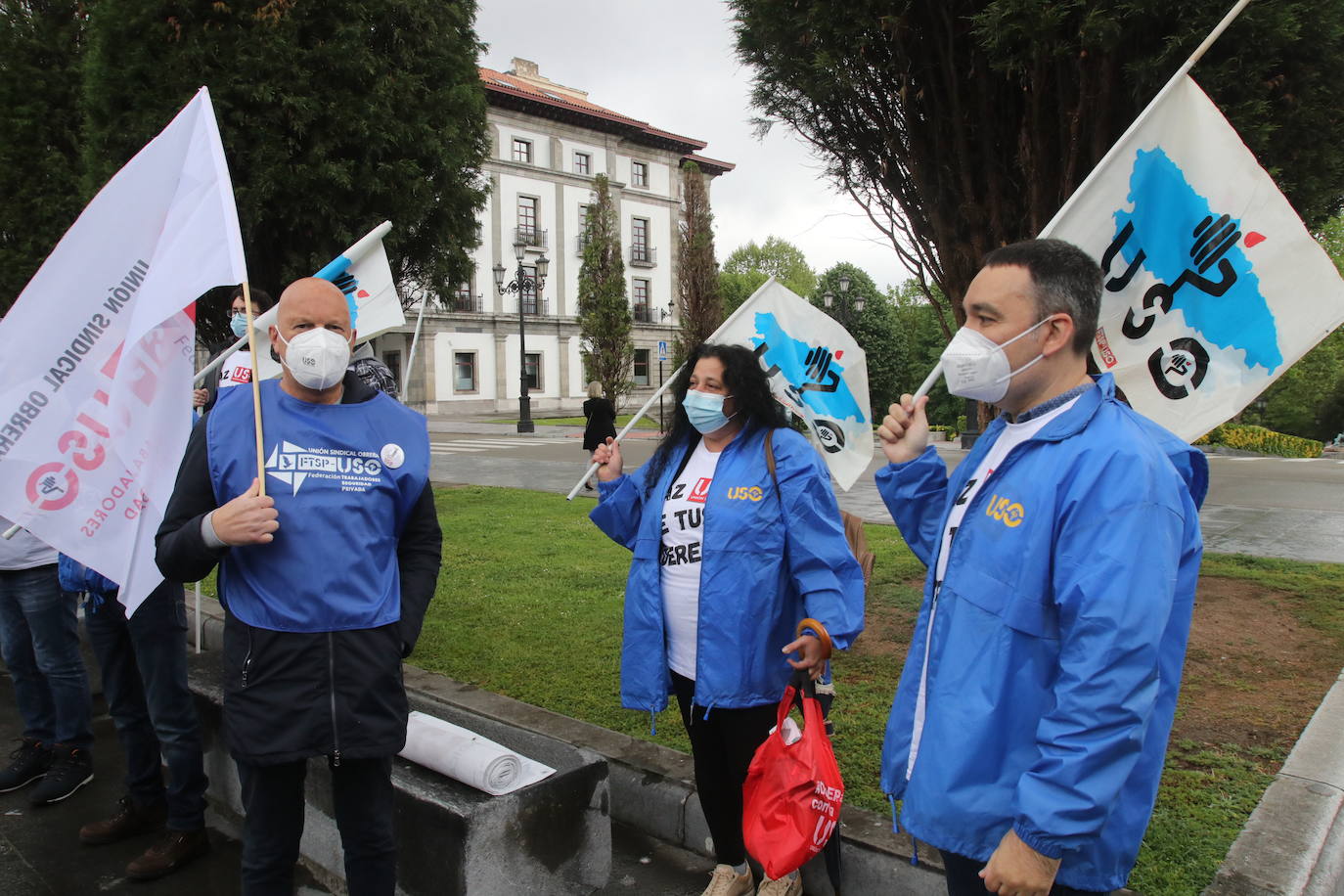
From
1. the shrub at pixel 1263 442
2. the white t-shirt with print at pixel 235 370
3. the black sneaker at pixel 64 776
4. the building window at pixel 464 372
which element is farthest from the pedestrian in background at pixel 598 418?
the building window at pixel 464 372

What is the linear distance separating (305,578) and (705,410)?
1392mm

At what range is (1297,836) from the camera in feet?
9.89

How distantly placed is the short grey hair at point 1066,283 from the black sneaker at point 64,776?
449 cm

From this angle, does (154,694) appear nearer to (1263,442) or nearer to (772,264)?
(1263,442)

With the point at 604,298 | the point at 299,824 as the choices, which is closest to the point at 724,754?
the point at 299,824

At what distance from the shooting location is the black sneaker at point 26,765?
13.2ft

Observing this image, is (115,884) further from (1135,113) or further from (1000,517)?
(1135,113)

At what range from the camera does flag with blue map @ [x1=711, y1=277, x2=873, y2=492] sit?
4.19 metres

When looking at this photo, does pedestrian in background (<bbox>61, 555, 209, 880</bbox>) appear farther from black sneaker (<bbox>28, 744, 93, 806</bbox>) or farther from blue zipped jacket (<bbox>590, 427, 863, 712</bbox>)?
blue zipped jacket (<bbox>590, 427, 863, 712</bbox>)

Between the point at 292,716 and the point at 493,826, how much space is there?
2.91 feet

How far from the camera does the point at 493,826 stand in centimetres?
287

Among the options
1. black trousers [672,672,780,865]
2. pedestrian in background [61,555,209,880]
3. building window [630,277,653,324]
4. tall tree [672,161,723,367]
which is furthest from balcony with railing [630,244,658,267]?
black trousers [672,672,780,865]

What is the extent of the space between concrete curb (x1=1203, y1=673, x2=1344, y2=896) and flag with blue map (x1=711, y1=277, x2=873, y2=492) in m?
2.13

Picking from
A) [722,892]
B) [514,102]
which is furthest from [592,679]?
[514,102]
